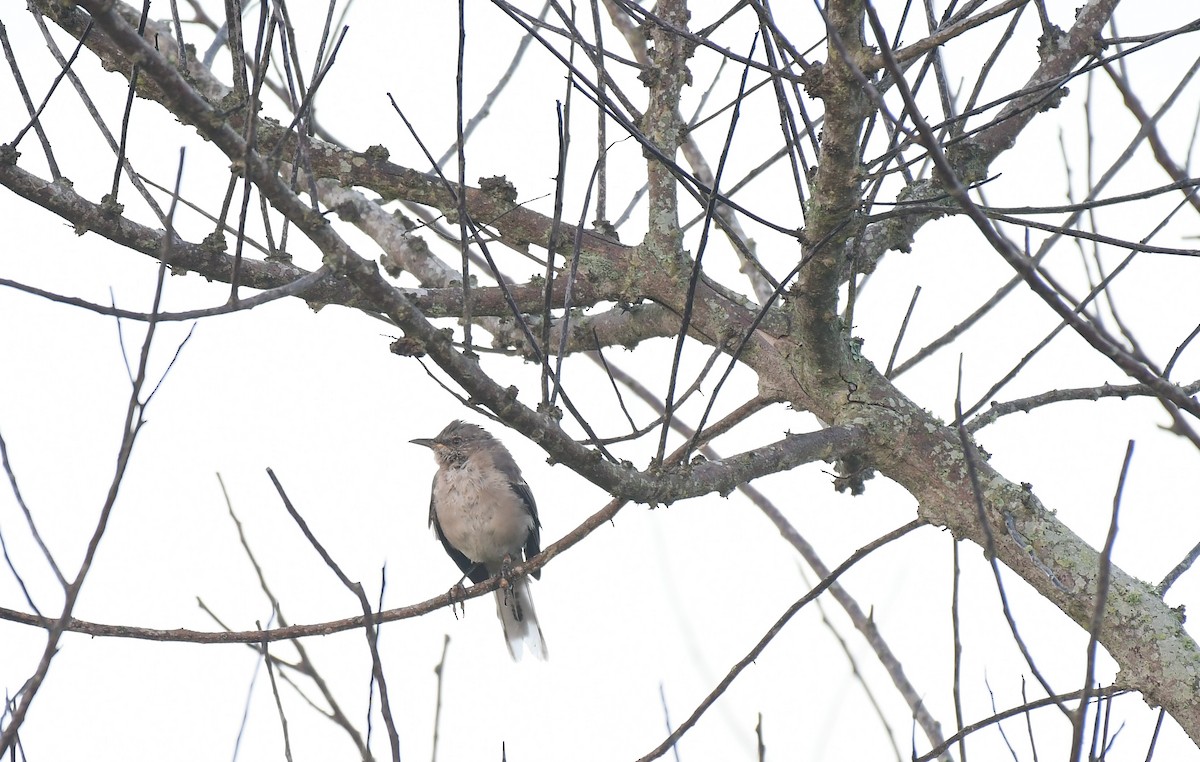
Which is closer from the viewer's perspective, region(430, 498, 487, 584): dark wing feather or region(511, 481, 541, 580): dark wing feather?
region(511, 481, 541, 580): dark wing feather

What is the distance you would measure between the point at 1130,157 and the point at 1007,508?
1.19 m

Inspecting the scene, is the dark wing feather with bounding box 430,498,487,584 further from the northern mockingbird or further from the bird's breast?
the bird's breast

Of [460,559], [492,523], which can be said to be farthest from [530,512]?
[460,559]

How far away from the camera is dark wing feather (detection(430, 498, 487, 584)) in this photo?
6180 mm

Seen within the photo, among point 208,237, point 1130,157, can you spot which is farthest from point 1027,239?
point 208,237

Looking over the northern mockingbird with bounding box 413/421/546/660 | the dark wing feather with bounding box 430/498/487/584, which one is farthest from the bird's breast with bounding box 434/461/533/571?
the dark wing feather with bounding box 430/498/487/584

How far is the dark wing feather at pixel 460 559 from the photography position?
20.3 ft

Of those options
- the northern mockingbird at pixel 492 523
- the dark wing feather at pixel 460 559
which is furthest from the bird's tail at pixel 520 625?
the dark wing feather at pixel 460 559

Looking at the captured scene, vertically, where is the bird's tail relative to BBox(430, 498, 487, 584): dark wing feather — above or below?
below

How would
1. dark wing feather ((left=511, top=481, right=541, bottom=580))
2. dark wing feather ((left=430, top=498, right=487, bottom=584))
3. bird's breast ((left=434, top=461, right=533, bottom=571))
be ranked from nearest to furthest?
bird's breast ((left=434, top=461, right=533, bottom=571)) → dark wing feather ((left=511, top=481, right=541, bottom=580)) → dark wing feather ((left=430, top=498, right=487, bottom=584))

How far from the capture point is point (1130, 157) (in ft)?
10.9

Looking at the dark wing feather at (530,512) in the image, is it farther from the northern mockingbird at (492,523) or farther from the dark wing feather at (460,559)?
the dark wing feather at (460,559)

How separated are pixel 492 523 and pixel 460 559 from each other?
1.89ft

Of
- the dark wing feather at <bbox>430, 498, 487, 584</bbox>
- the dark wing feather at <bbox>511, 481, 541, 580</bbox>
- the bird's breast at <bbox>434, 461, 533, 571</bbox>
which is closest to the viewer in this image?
the bird's breast at <bbox>434, 461, 533, 571</bbox>
